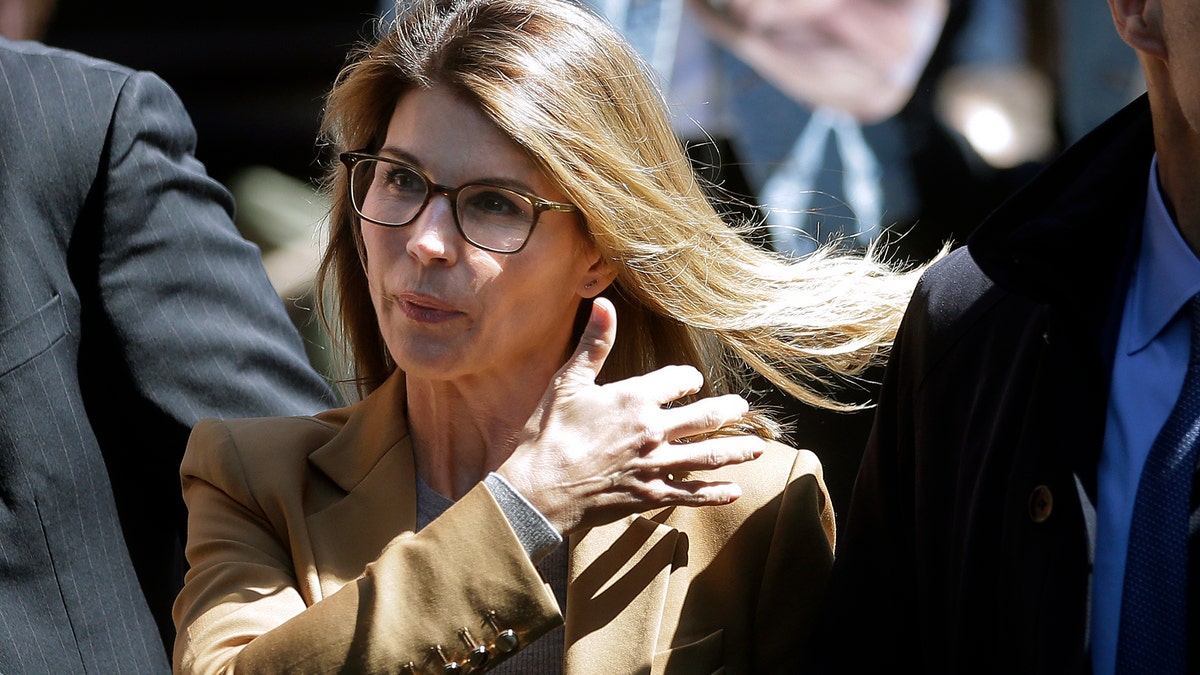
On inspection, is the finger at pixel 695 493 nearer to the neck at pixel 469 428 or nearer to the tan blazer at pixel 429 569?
the tan blazer at pixel 429 569

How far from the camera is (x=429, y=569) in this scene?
5.75ft

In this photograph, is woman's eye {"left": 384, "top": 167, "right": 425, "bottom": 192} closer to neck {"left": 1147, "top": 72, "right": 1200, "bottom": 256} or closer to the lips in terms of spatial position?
the lips

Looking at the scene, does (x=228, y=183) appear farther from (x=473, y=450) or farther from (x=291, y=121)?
(x=473, y=450)

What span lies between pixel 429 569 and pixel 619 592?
312 mm

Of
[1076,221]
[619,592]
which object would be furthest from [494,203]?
[1076,221]

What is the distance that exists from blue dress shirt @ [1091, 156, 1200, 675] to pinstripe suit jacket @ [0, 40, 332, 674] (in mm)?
1293

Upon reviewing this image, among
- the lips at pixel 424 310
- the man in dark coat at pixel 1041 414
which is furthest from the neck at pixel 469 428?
the man in dark coat at pixel 1041 414

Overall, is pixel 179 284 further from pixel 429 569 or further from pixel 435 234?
pixel 429 569

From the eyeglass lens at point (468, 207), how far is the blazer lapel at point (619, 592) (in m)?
0.44

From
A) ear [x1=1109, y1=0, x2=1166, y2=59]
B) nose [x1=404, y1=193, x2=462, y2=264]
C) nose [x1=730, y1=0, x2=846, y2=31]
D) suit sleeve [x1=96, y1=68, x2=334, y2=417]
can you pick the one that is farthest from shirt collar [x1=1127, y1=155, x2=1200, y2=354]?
nose [x1=730, y1=0, x2=846, y2=31]

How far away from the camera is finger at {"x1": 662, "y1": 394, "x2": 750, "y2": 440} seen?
188 cm

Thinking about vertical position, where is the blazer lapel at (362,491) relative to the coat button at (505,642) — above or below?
above

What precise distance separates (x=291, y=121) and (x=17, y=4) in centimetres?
73

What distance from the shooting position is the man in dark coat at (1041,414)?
151 cm
